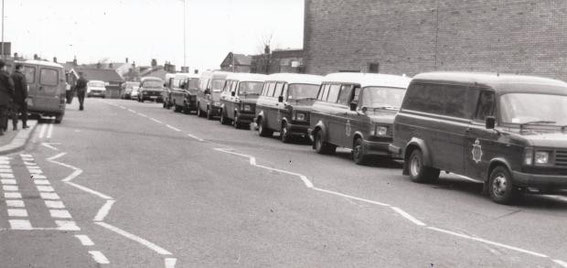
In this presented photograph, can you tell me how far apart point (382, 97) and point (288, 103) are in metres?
5.48

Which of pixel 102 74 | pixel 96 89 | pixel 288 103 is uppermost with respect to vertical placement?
pixel 288 103

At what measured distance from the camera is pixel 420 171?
46.9 feet

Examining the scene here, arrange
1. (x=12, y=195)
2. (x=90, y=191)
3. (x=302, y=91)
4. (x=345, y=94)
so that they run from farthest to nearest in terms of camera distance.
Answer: (x=302, y=91) < (x=345, y=94) < (x=90, y=191) < (x=12, y=195)

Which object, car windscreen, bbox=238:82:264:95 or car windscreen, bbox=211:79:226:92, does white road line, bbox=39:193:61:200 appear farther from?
car windscreen, bbox=211:79:226:92

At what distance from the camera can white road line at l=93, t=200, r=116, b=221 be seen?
30.7ft

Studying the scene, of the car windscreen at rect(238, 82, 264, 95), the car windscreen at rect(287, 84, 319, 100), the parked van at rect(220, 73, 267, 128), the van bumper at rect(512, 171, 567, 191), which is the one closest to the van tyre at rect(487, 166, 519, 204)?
the van bumper at rect(512, 171, 567, 191)

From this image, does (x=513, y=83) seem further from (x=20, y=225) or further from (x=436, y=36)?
(x=436, y=36)

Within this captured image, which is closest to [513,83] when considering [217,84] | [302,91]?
[302,91]

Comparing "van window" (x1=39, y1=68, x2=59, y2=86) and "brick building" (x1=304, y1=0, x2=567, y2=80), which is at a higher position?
"brick building" (x1=304, y1=0, x2=567, y2=80)

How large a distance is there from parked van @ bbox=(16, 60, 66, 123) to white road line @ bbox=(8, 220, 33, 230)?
61.0 ft

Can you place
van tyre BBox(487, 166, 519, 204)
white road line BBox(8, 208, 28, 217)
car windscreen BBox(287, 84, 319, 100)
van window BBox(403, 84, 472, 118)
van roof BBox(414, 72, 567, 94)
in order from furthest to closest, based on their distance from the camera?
car windscreen BBox(287, 84, 319, 100) → van window BBox(403, 84, 472, 118) → van roof BBox(414, 72, 567, 94) → van tyre BBox(487, 166, 519, 204) → white road line BBox(8, 208, 28, 217)

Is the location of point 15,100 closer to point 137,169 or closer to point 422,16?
point 137,169

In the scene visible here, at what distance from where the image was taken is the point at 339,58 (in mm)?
41531

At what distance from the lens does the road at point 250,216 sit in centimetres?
751
